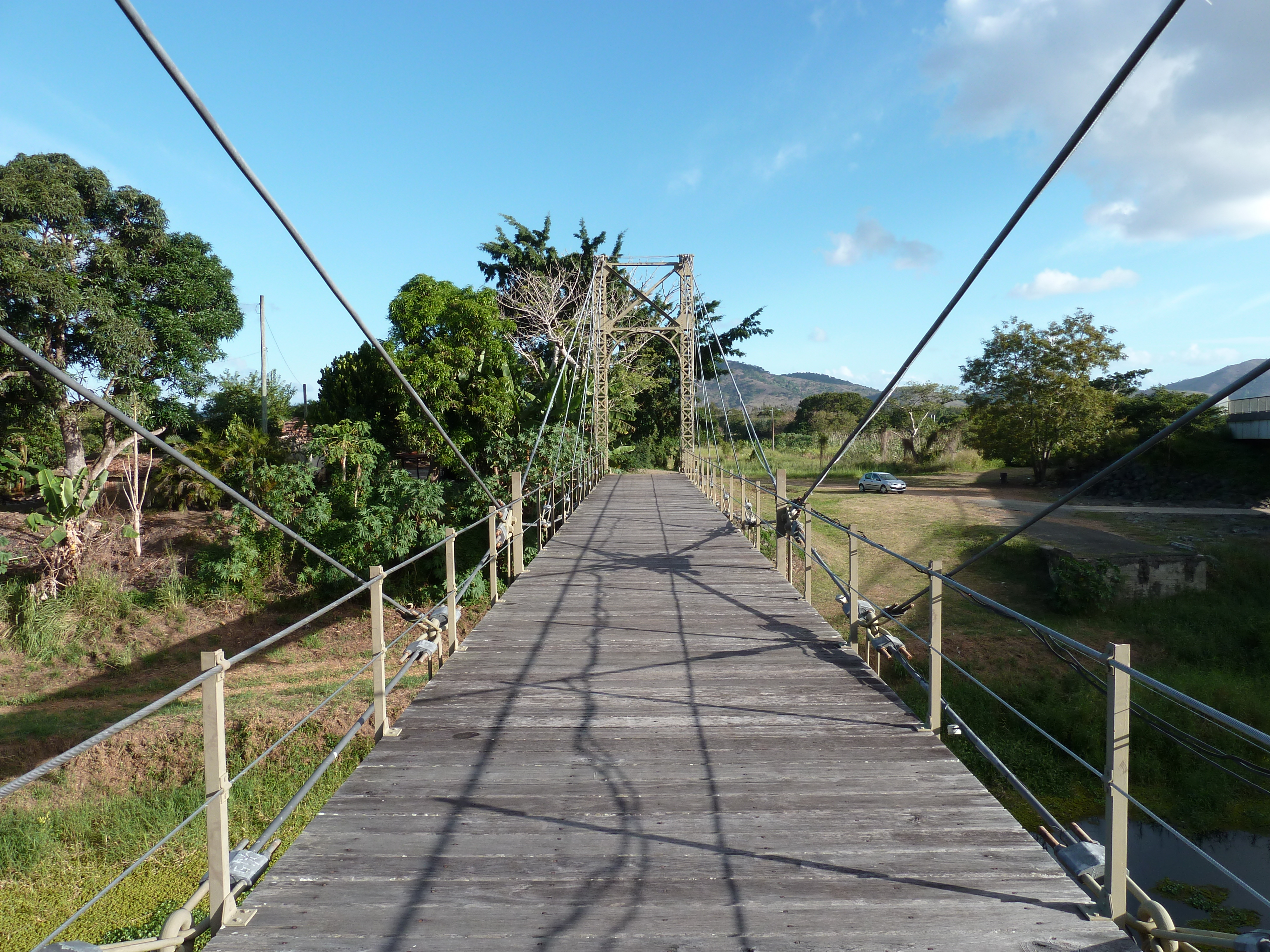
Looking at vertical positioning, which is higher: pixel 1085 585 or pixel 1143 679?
pixel 1143 679

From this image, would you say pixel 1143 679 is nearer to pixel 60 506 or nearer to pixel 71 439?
pixel 60 506

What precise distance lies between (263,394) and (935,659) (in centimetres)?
1668

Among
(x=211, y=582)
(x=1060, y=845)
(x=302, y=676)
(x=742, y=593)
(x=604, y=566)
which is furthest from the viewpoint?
(x=211, y=582)

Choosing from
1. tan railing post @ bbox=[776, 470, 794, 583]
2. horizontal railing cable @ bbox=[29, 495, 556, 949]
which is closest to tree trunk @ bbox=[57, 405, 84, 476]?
tan railing post @ bbox=[776, 470, 794, 583]

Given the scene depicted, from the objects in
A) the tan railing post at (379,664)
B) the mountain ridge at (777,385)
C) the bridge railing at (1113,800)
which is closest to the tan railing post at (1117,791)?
the bridge railing at (1113,800)

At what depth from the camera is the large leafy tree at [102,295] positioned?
12.0 m

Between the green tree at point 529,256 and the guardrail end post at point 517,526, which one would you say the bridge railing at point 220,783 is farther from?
the green tree at point 529,256

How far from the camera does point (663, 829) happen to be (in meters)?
2.30

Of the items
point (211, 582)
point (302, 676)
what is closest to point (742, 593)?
point (302, 676)

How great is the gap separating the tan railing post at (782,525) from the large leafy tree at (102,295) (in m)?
12.0

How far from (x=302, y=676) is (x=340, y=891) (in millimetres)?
10932

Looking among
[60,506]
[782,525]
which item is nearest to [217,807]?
[782,525]

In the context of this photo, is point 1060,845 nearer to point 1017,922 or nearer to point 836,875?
point 1017,922

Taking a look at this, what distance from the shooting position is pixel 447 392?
46.7ft
